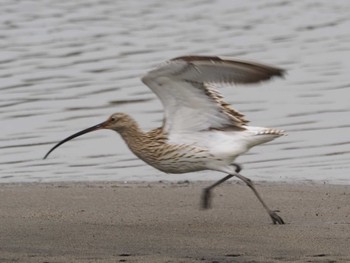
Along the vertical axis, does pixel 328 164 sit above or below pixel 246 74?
below

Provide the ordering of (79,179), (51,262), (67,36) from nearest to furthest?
(51,262) → (79,179) → (67,36)

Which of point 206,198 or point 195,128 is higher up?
point 195,128

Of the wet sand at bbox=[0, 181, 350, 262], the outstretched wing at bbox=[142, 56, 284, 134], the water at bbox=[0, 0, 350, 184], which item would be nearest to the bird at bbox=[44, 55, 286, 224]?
the outstretched wing at bbox=[142, 56, 284, 134]

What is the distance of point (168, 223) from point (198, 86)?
3.90 feet

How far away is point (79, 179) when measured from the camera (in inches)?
446

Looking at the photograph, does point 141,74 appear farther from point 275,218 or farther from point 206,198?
point 275,218

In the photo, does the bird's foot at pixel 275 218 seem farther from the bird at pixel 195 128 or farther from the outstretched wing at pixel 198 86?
the outstretched wing at pixel 198 86

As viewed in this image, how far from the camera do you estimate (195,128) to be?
9.94m

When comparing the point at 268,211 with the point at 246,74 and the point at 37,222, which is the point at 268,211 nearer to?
the point at 246,74

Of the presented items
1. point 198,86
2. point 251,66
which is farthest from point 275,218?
point 198,86

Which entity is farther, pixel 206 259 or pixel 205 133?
pixel 205 133

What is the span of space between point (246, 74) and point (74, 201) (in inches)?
70.0

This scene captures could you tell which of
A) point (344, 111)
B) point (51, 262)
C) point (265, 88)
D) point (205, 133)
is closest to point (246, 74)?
point (205, 133)

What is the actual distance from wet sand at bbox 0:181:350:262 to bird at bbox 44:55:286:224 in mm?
291
